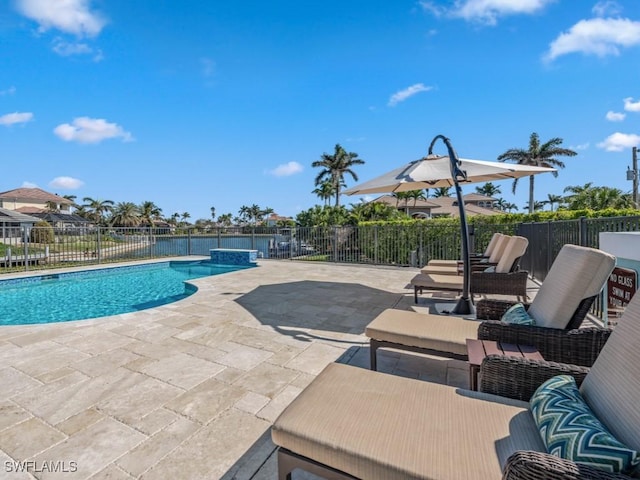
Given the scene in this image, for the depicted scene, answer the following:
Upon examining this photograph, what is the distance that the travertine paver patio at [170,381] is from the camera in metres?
1.72

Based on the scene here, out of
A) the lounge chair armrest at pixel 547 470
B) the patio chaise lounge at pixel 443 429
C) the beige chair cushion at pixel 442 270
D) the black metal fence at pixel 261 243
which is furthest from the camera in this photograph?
the black metal fence at pixel 261 243

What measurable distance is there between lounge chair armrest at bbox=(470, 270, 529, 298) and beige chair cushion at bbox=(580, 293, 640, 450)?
3.05m

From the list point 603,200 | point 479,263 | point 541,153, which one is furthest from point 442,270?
point 541,153

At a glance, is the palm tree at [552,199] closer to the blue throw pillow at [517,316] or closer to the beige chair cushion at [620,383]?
the blue throw pillow at [517,316]

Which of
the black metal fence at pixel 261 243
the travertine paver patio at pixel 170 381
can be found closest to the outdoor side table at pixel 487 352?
the travertine paver patio at pixel 170 381

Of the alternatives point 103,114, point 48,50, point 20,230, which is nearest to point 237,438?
point 20,230

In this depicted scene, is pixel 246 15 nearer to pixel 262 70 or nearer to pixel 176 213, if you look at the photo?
pixel 262 70

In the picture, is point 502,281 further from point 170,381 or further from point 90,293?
point 90,293

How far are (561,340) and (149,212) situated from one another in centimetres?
5205

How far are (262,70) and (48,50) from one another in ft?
20.2

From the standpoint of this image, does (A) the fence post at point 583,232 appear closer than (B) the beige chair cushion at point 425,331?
No

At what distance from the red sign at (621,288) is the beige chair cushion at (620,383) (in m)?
1.92

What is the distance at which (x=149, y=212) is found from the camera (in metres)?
46.4

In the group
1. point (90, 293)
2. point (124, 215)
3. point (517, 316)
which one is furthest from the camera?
point (124, 215)
